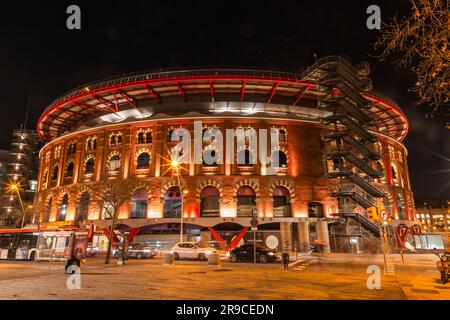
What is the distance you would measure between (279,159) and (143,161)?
1659cm

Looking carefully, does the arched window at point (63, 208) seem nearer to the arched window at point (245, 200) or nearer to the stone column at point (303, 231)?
the arched window at point (245, 200)

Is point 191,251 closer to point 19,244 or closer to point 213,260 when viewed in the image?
point 213,260


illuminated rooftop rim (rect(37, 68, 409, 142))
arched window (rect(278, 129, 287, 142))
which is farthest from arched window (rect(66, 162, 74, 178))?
arched window (rect(278, 129, 287, 142))

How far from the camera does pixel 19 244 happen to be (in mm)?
28969

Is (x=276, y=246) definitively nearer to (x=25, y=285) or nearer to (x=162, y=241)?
(x=162, y=241)

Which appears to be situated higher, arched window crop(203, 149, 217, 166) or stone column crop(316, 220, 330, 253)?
arched window crop(203, 149, 217, 166)

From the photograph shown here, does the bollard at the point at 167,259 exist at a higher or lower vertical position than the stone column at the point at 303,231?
lower

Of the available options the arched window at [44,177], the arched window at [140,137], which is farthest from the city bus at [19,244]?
the arched window at [44,177]

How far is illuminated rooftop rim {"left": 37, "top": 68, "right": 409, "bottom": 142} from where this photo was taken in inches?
1454

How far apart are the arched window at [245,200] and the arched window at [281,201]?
8.46 ft

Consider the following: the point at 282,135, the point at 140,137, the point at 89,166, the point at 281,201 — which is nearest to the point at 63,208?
the point at 89,166

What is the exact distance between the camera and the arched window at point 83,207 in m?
39.3

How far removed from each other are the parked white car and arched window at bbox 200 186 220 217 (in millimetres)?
8200

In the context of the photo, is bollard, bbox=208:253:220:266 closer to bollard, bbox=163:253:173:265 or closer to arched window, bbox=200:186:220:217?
bollard, bbox=163:253:173:265
